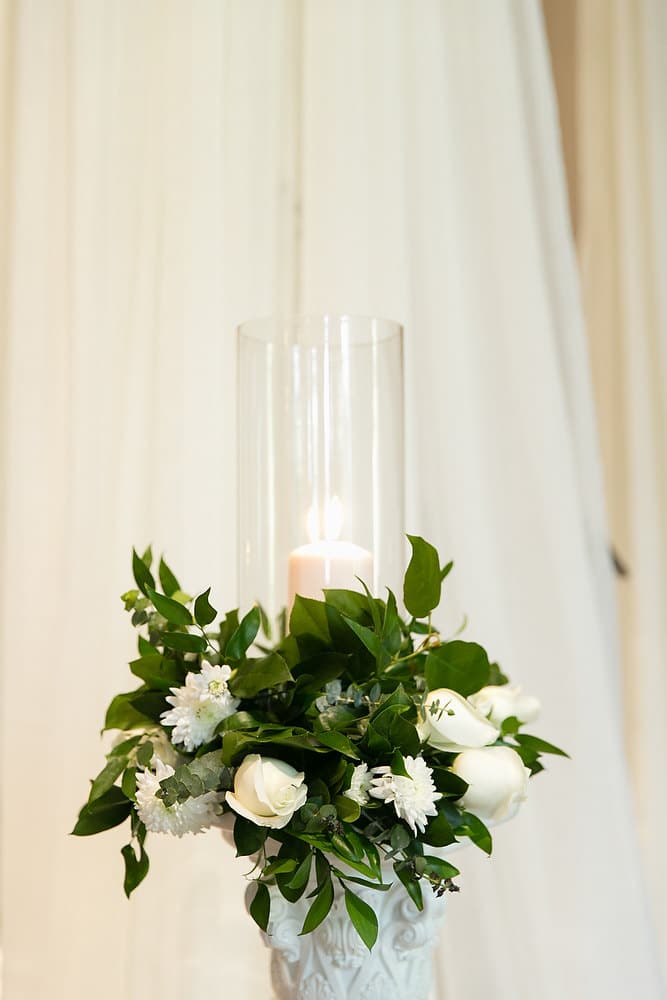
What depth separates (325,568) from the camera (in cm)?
71

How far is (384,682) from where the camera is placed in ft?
2.08

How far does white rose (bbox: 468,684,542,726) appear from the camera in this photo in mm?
696

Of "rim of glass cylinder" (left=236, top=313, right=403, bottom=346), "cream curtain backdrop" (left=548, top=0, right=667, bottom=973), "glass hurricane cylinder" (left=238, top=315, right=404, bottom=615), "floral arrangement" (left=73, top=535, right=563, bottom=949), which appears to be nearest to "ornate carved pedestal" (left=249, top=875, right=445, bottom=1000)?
"floral arrangement" (left=73, top=535, right=563, bottom=949)

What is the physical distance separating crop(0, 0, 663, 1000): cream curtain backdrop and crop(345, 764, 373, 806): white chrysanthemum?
1.36 ft

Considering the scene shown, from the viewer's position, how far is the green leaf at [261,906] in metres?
0.59

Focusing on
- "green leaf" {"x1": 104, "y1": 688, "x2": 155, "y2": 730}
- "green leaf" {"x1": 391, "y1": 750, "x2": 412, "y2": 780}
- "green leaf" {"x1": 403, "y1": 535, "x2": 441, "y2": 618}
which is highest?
"green leaf" {"x1": 403, "y1": 535, "x2": 441, "y2": 618}

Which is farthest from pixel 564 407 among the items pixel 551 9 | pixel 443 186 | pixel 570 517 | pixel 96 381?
pixel 551 9

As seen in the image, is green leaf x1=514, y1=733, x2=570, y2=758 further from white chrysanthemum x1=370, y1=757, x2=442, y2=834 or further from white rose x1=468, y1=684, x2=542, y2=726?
white chrysanthemum x1=370, y1=757, x2=442, y2=834

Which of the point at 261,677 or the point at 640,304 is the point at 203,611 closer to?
the point at 261,677

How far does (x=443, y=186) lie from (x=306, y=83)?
18cm

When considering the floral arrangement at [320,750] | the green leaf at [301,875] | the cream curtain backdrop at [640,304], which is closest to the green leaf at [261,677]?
the floral arrangement at [320,750]

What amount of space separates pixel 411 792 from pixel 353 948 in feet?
0.44

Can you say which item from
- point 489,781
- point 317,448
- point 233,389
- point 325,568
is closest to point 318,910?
point 489,781

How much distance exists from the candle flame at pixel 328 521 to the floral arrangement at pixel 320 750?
0.10m
